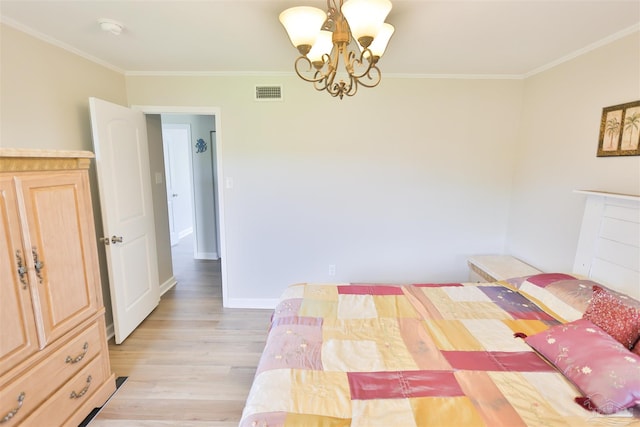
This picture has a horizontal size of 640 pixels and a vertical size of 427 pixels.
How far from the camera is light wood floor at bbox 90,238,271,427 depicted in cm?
181

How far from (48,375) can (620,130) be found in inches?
143

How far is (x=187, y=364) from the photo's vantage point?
226cm

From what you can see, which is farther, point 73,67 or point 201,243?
point 201,243

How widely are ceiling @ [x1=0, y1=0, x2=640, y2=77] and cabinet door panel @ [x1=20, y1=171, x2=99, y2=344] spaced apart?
98 centimetres

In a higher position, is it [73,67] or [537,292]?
[73,67]

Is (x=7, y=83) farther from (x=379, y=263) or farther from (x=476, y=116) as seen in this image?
(x=476, y=116)

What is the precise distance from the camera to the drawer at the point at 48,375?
1.33 metres

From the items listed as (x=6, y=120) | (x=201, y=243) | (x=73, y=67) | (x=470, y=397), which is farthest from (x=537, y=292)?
Answer: (x=201, y=243)

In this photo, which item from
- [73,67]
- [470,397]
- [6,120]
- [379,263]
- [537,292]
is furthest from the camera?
[379,263]

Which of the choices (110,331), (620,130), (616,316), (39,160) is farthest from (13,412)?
(620,130)

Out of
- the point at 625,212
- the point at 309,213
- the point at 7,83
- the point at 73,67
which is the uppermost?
the point at 73,67

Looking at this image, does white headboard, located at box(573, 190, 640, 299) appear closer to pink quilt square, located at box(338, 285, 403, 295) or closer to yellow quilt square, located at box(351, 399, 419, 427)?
pink quilt square, located at box(338, 285, 403, 295)

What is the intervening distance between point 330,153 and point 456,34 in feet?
4.59

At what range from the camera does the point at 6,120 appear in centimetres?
176
